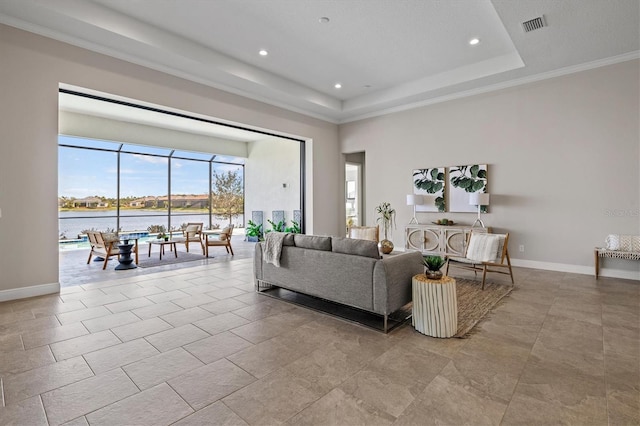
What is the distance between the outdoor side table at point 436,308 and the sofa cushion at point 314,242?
111 centimetres

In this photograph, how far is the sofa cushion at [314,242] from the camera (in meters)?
3.72

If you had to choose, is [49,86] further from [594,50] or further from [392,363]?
[594,50]

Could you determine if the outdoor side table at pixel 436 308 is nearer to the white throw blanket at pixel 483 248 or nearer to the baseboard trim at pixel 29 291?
the white throw blanket at pixel 483 248

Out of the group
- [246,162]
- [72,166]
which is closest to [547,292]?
[246,162]

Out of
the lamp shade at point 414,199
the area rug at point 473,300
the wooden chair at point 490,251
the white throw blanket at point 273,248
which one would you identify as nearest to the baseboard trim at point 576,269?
the wooden chair at point 490,251

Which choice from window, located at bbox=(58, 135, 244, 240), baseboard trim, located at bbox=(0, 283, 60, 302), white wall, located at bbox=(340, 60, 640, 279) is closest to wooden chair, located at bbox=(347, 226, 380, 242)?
white wall, located at bbox=(340, 60, 640, 279)

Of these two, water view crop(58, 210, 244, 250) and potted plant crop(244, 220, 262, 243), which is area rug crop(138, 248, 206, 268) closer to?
water view crop(58, 210, 244, 250)

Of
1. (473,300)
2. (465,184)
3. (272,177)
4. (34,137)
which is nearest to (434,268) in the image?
(473,300)

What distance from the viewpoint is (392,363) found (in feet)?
8.14

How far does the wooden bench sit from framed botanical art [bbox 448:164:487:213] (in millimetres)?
1883

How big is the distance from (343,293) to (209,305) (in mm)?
1667

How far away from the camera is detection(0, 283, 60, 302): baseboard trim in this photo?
3.99 metres

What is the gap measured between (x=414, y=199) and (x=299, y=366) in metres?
5.20

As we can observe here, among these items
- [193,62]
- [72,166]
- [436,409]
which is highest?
[193,62]
